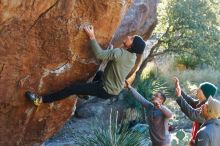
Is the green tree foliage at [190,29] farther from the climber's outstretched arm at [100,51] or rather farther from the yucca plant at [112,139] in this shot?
the climber's outstretched arm at [100,51]

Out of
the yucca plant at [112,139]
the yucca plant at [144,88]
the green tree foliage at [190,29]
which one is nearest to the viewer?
the yucca plant at [112,139]

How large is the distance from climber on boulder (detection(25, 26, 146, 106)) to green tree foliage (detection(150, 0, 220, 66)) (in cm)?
1209

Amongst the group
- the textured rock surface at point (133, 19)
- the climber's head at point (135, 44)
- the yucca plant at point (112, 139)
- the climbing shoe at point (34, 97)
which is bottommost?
the yucca plant at point (112, 139)

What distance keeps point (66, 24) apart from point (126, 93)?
9040 millimetres

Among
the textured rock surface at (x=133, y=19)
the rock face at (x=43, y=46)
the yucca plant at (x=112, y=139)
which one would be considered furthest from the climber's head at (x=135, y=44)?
the textured rock surface at (x=133, y=19)

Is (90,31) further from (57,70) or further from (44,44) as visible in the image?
(57,70)

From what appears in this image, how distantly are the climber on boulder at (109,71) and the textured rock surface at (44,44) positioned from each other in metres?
0.20

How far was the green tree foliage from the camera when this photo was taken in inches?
798

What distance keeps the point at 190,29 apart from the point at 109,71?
12563 mm

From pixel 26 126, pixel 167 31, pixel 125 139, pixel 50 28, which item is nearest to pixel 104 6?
pixel 50 28

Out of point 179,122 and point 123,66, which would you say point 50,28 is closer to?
point 123,66

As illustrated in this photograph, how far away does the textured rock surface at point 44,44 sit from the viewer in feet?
27.0

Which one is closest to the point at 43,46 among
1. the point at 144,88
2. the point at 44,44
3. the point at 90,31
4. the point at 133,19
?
the point at 44,44

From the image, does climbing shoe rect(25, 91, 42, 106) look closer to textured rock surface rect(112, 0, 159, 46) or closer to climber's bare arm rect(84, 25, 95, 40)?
climber's bare arm rect(84, 25, 95, 40)
